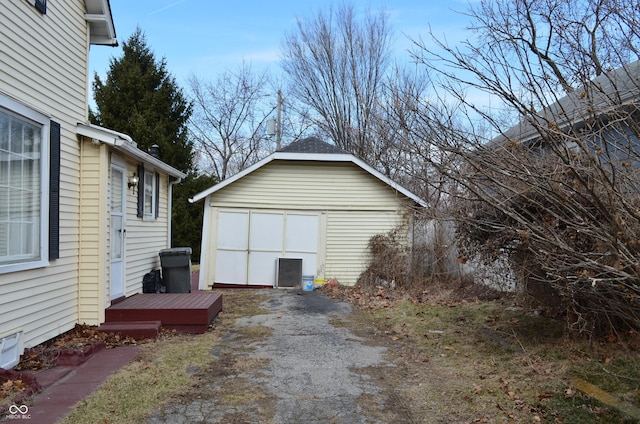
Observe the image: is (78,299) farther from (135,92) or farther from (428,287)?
(135,92)

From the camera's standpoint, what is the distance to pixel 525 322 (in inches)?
311

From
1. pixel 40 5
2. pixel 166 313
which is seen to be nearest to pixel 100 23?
pixel 40 5

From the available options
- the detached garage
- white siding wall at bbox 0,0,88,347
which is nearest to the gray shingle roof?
the detached garage

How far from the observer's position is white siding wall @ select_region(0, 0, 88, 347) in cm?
576

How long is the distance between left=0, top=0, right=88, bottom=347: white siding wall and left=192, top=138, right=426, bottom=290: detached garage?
6.76 m

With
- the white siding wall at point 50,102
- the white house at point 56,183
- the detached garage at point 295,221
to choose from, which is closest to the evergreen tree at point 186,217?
the detached garage at point 295,221

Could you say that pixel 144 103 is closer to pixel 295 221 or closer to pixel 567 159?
pixel 295 221

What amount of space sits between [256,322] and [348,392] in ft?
13.7

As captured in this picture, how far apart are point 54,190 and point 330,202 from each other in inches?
335

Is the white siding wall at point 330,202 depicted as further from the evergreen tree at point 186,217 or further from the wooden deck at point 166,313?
the evergreen tree at point 186,217

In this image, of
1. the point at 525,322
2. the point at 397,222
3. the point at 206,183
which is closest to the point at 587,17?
the point at 525,322

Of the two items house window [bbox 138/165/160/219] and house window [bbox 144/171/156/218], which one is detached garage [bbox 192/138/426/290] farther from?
house window [bbox 144/171/156/218]

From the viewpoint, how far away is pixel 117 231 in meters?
8.57

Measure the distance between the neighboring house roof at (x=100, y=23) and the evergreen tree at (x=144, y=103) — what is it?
12614 mm
